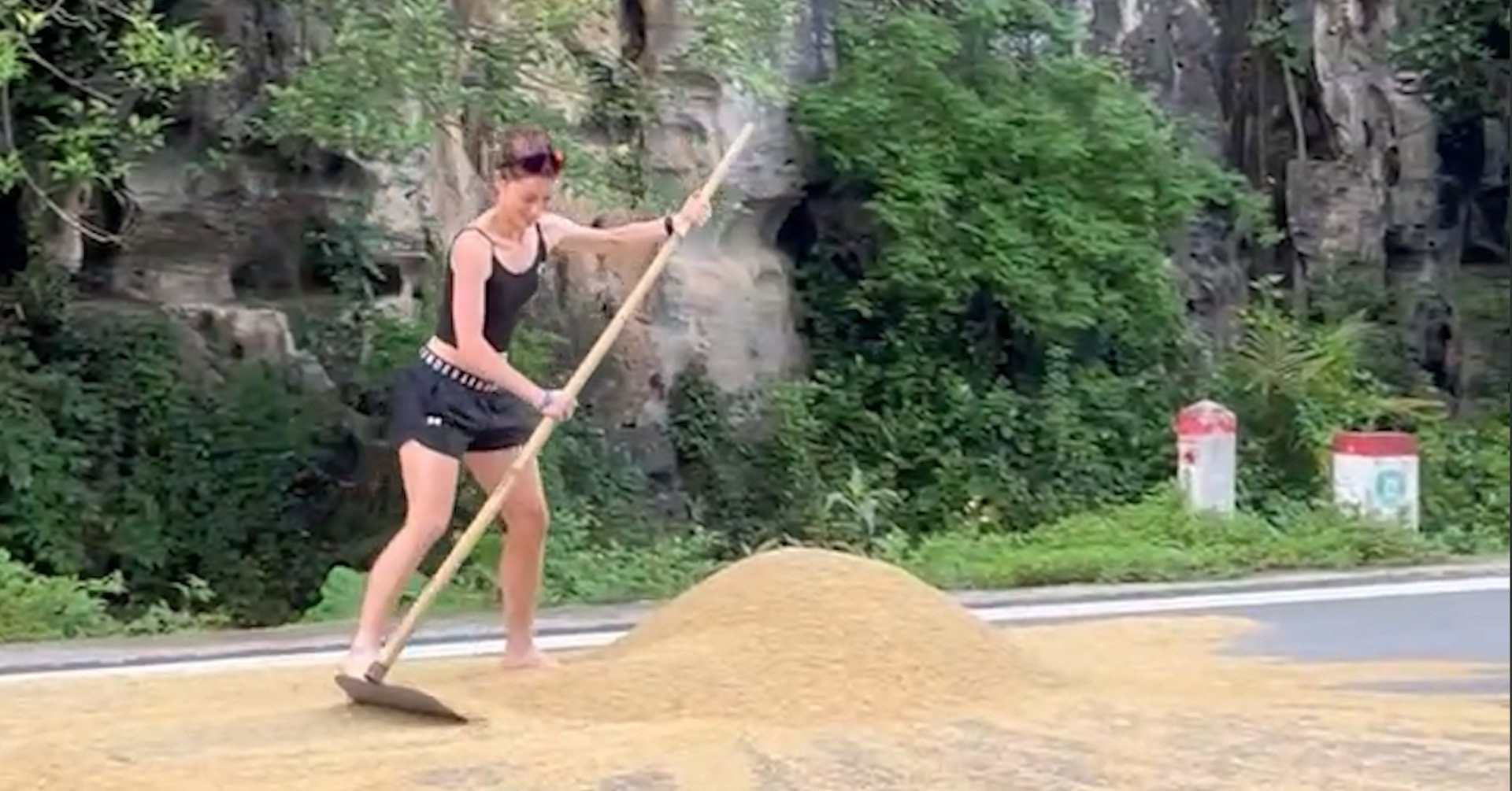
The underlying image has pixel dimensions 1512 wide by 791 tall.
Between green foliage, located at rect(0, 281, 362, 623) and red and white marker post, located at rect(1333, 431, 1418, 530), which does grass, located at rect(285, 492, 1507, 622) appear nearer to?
red and white marker post, located at rect(1333, 431, 1418, 530)

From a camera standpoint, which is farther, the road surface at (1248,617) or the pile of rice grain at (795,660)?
the road surface at (1248,617)

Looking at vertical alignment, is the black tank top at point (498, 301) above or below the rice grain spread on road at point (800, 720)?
above

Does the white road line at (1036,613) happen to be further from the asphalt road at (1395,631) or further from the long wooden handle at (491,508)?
the long wooden handle at (491,508)

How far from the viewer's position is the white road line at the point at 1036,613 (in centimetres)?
869

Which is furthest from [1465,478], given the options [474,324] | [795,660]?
[474,324]

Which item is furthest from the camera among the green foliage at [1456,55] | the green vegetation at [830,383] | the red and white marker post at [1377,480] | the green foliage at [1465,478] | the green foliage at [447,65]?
the green foliage at [1456,55]

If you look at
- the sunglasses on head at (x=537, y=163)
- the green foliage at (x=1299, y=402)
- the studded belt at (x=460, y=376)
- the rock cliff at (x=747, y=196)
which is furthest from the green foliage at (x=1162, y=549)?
the sunglasses on head at (x=537, y=163)

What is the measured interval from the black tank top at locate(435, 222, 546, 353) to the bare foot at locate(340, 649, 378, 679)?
966mm

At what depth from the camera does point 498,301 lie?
718 cm

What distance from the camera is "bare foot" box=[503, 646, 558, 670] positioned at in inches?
296

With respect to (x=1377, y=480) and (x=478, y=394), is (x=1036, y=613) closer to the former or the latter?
(x=478, y=394)

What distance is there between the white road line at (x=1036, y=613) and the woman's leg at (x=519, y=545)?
108cm

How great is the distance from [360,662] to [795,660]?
128cm

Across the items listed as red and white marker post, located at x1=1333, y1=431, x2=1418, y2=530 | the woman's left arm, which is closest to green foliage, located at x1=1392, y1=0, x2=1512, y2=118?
red and white marker post, located at x1=1333, y1=431, x2=1418, y2=530
